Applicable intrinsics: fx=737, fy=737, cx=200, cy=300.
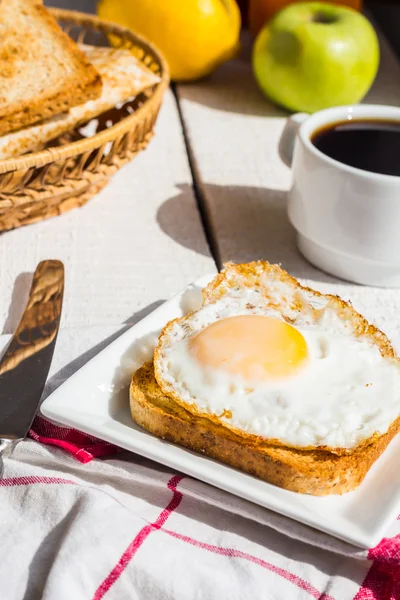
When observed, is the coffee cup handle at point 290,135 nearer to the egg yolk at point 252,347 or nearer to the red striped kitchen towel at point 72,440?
the egg yolk at point 252,347

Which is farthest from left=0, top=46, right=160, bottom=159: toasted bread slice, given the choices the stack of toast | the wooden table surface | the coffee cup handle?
the coffee cup handle

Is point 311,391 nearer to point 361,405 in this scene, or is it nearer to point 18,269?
point 361,405

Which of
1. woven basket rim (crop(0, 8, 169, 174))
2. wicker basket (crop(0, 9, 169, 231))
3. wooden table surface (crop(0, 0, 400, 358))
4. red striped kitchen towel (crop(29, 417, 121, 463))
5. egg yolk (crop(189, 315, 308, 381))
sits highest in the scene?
woven basket rim (crop(0, 8, 169, 174))

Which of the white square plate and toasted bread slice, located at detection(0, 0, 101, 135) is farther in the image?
toasted bread slice, located at detection(0, 0, 101, 135)

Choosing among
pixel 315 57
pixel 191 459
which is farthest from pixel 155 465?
pixel 315 57

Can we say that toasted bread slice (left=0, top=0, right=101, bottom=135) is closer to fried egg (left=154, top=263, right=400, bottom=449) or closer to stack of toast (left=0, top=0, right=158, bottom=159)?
stack of toast (left=0, top=0, right=158, bottom=159)

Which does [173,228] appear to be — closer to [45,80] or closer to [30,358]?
[45,80]
